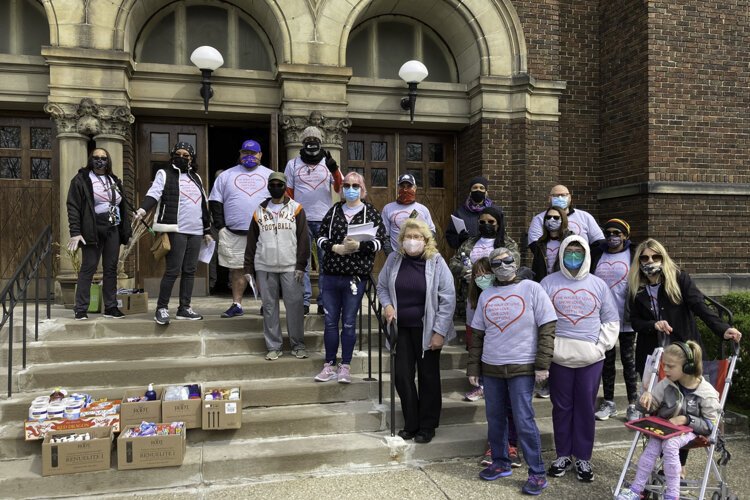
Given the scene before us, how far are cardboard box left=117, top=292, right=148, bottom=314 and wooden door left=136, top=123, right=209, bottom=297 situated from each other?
193 centimetres

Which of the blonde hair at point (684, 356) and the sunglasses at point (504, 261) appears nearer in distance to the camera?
the blonde hair at point (684, 356)

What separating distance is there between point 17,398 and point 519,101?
7.02 meters

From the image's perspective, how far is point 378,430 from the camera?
15.6ft

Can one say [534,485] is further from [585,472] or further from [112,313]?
[112,313]

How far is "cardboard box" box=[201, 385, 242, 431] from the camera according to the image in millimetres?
4312

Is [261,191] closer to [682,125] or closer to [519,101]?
[519,101]

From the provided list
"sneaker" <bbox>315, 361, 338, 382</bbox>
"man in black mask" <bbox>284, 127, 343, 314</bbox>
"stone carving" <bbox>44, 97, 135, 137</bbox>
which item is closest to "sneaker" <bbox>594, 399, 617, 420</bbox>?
"sneaker" <bbox>315, 361, 338, 382</bbox>

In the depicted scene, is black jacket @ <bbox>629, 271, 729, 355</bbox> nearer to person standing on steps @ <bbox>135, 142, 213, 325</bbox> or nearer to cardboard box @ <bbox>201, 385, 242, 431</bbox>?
cardboard box @ <bbox>201, 385, 242, 431</bbox>

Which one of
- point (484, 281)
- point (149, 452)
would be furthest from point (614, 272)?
point (149, 452)

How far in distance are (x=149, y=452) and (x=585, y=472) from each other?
10.2 ft

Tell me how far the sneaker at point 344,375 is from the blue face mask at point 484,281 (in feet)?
4.88

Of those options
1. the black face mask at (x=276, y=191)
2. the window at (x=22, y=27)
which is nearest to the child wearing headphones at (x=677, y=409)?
the black face mask at (x=276, y=191)

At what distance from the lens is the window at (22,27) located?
24.6 feet

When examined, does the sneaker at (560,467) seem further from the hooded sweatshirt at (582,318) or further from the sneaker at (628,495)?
the hooded sweatshirt at (582,318)
